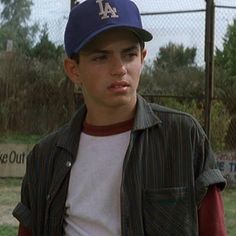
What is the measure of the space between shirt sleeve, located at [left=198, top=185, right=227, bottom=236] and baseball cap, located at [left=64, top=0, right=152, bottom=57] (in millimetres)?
479

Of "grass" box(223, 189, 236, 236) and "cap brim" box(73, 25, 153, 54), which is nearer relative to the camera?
"cap brim" box(73, 25, 153, 54)

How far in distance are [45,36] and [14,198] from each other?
139 inches

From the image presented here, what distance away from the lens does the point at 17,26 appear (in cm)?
1355

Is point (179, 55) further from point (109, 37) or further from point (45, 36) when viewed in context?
point (109, 37)

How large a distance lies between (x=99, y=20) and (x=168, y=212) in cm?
55

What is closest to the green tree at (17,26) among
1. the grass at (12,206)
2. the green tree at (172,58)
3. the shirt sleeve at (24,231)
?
the green tree at (172,58)

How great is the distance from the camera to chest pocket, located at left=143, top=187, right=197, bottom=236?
1.58 meters

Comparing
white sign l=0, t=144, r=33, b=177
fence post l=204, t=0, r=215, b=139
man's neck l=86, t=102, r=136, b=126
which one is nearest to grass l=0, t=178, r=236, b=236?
white sign l=0, t=144, r=33, b=177

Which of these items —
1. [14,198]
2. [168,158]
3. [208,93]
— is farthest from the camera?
[14,198]

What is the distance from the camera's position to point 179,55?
391 inches

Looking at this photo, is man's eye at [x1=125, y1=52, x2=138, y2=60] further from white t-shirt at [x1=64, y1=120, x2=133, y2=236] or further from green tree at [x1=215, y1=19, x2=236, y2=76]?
green tree at [x1=215, y1=19, x2=236, y2=76]

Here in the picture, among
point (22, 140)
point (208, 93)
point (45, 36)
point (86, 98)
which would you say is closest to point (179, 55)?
point (45, 36)

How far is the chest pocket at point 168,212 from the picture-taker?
158 centimetres

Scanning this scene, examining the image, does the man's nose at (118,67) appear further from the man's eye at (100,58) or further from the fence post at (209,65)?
the fence post at (209,65)
